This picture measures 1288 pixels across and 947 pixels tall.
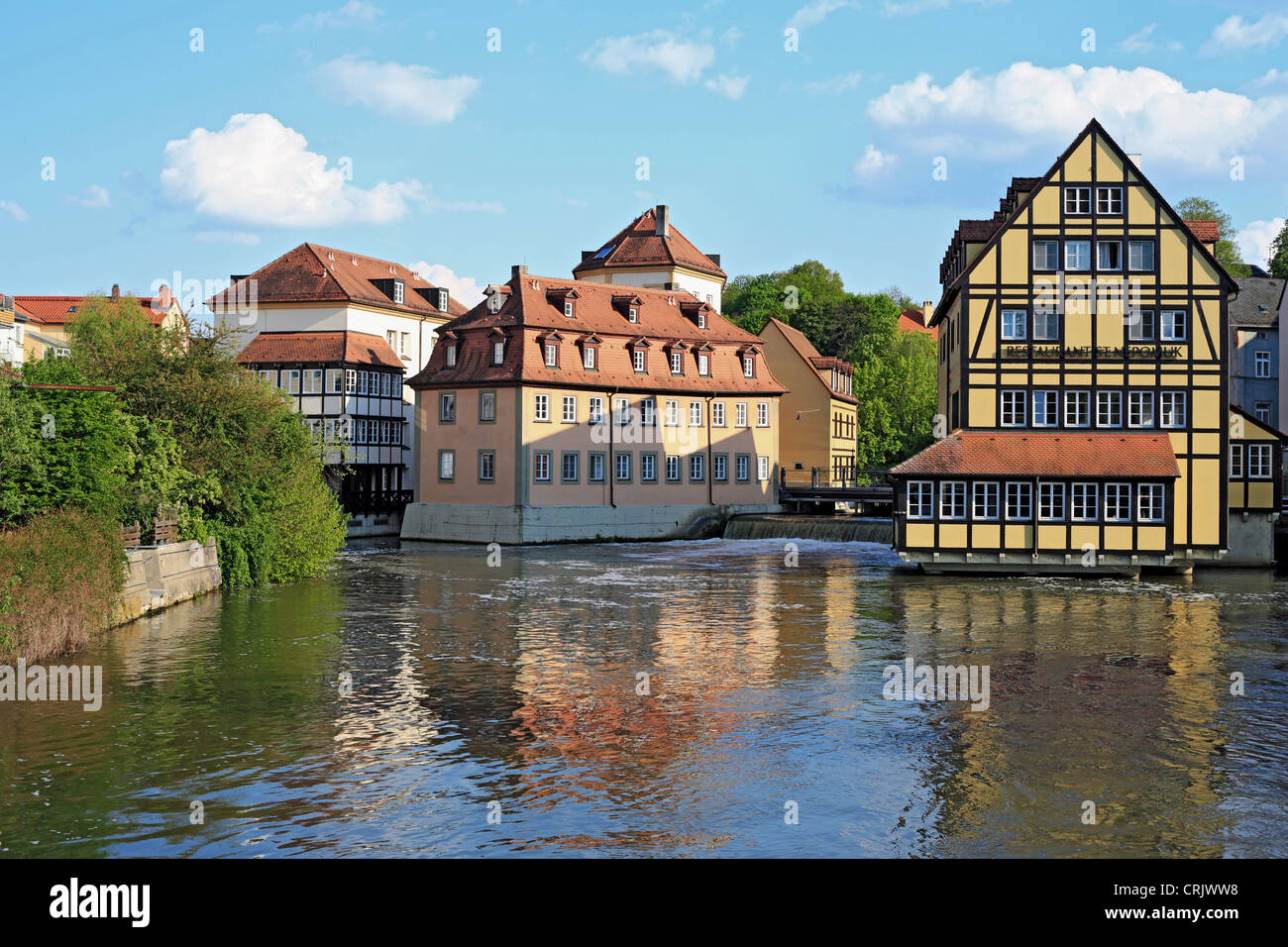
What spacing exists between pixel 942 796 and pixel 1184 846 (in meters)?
2.64

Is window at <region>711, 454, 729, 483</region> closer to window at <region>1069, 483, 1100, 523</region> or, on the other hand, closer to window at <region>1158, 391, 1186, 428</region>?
window at <region>1069, 483, 1100, 523</region>

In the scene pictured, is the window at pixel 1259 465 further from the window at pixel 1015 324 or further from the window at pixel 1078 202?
the window at pixel 1078 202

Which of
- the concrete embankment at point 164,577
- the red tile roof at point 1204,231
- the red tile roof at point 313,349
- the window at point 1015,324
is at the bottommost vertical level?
the concrete embankment at point 164,577

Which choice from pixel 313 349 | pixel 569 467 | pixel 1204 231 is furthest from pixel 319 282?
pixel 1204 231

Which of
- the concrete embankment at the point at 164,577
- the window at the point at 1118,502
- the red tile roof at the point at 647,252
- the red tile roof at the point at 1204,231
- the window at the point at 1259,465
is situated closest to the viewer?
the concrete embankment at the point at 164,577

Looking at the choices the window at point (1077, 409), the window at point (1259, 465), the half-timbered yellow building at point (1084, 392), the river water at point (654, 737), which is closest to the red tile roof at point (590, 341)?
the half-timbered yellow building at point (1084, 392)

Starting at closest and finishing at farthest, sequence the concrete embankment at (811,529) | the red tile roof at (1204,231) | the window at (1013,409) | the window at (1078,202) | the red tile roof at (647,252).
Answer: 1. the window at (1078,202)
2. the window at (1013,409)
3. the red tile roof at (1204,231)
4. the concrete embankment at (811,529)
5. the red tile roof at (647,252)

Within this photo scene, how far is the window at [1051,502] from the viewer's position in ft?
141

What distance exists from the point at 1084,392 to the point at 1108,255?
4.70 m

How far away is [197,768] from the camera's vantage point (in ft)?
50.2

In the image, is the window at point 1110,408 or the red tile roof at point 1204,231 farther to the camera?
the red tile roof at point 1204,231

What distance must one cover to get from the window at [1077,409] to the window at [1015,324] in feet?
8.42
